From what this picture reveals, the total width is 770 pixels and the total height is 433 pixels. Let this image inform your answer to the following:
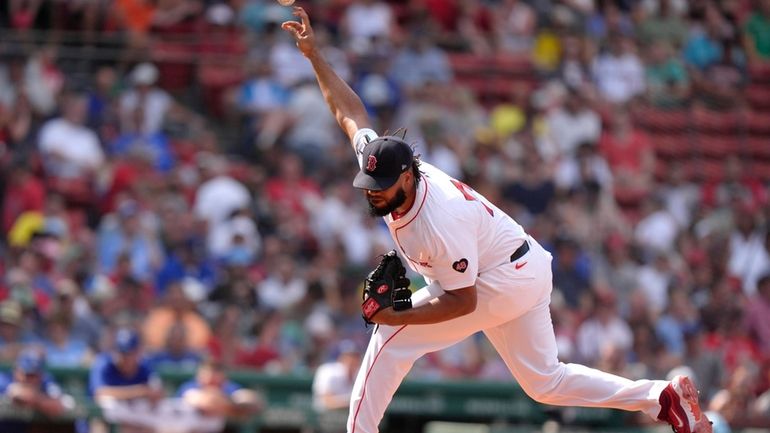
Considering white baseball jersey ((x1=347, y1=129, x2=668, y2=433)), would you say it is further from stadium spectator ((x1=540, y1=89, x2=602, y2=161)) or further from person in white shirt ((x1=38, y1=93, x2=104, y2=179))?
stadium spectator ((x1=540, y1=89, x2=602, y2=161))

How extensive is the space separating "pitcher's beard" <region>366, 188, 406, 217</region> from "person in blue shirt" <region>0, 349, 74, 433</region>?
13.2ft

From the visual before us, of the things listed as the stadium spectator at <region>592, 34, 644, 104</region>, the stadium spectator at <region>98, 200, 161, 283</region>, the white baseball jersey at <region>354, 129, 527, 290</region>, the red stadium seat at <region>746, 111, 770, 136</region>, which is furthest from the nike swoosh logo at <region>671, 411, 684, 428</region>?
the red stadium seat at <region>746, 111, 770, 136</region>

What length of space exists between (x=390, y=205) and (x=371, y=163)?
0.76 ft

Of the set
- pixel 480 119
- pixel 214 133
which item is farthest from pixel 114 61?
pixel 480 119

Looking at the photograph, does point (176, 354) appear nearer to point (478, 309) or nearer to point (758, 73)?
point (478, 309)

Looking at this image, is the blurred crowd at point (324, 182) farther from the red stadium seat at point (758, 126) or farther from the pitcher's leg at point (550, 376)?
the pitcher's leg at point (550, 376)

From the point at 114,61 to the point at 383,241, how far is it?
3.08m

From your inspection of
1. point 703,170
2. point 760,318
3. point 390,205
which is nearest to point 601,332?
point 760,318

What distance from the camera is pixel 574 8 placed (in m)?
17.1

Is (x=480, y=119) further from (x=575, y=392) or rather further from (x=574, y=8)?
(x=575, y=392)

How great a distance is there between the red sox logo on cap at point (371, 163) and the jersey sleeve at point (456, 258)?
0.44 m

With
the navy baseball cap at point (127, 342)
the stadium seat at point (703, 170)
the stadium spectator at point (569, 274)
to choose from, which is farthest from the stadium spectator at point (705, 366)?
the navy baseball cap at point (127, 342)

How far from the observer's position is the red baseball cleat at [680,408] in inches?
275

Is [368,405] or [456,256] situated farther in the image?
[368,405]
